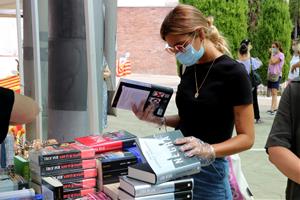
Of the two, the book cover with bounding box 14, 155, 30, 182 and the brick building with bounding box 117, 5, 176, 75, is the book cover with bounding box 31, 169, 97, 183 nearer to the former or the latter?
the book cover with bounding box 14, 155, 30, 182

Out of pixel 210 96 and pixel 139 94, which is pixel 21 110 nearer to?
pixel 139 94

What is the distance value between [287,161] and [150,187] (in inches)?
18.9

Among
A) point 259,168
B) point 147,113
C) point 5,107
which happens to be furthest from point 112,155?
point 259,168

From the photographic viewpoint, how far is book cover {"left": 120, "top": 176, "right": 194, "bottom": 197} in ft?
5.35

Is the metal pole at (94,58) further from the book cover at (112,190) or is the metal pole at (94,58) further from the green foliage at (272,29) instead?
the green foliage at (272,29)

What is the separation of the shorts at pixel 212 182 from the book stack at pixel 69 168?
0.54 m

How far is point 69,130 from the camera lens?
4.42m

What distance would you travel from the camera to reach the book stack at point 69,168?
1860 mm

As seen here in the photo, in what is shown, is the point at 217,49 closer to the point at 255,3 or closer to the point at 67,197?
the point at 67,197

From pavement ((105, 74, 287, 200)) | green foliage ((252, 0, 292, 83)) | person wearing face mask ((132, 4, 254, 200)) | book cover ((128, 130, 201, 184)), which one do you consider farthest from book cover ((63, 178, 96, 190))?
green foliage ((252, 0, 292, 83))

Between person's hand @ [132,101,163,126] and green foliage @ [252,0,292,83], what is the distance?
1450cm

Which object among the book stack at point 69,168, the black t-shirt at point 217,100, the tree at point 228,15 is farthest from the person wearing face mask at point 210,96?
the tree at point 228,15

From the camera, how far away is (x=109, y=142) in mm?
2033

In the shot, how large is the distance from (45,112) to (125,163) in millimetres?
3554
